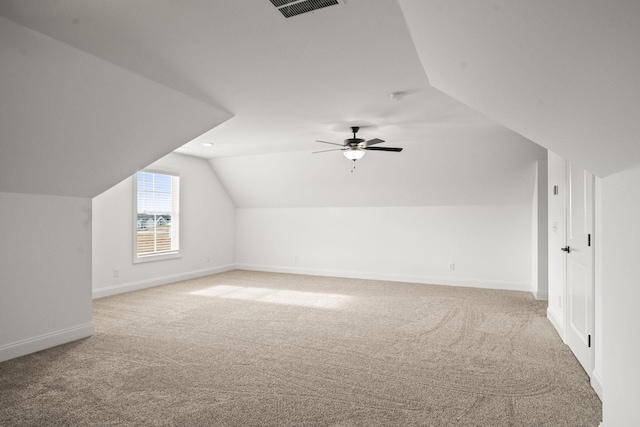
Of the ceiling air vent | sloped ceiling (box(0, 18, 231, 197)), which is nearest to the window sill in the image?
sloped ceiling (box(0, 18, 231, 197))

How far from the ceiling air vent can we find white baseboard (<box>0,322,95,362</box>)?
12.2ft

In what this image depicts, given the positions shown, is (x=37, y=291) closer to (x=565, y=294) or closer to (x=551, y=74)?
(x=551, y=74)

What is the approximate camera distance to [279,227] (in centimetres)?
860

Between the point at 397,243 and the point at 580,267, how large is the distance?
13.9 feet

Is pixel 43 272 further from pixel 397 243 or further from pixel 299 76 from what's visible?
pixel 397 243

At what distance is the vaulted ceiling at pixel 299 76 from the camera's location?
1.32 metres

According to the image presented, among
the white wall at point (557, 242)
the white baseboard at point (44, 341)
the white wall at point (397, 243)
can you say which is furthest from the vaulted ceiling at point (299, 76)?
the white wall at point (397, 243)

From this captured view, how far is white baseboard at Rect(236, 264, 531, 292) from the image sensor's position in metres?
6.60

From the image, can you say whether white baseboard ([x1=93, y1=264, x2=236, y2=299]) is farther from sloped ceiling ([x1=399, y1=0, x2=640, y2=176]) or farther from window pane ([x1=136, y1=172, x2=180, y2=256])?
sloped ceiling ([x1=399, y1=0, x2=640, y2=176])

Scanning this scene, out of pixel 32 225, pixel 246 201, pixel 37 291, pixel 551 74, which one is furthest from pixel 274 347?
pixel 246 201

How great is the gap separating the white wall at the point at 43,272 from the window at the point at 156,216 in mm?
2441

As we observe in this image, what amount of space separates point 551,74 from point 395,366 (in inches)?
100

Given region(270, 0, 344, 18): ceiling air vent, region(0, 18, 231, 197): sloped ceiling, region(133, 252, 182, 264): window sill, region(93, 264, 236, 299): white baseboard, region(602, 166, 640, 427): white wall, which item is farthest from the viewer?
region(133, 252, 182, 264): window sill

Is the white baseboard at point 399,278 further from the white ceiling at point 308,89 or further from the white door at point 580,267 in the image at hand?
the white door at point 580,267
